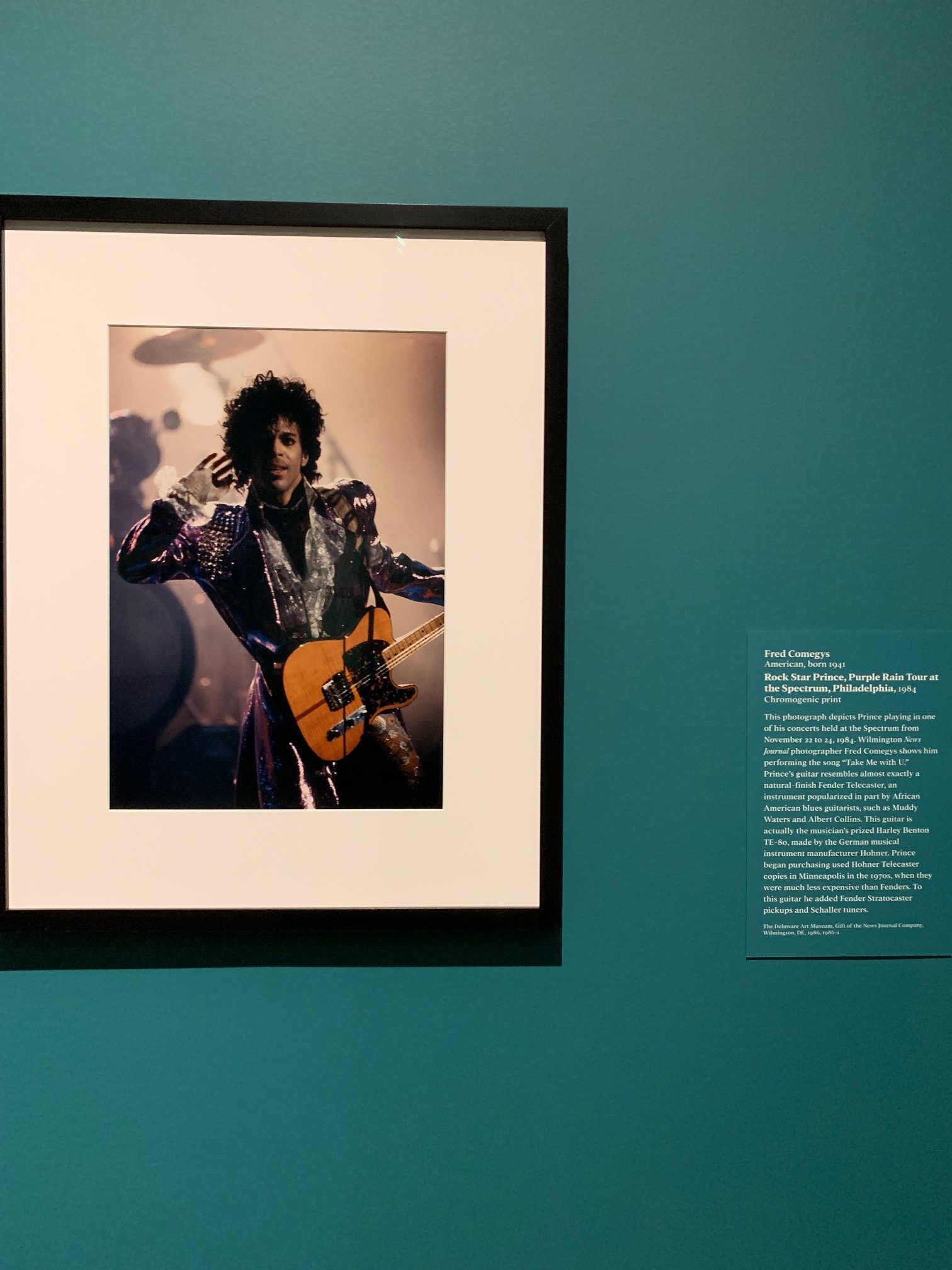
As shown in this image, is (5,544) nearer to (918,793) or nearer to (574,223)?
(574,223)

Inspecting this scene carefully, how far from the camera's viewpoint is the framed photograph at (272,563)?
0.71 meters

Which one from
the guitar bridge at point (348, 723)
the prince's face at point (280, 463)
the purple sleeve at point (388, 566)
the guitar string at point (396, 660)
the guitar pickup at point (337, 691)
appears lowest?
the guitar bridge at point (348, 723)

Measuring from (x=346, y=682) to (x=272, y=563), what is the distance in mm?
123

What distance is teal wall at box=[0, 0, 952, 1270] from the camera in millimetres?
723

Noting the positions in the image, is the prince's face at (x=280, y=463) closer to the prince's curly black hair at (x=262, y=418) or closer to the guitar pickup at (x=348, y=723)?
the prince's curly black hair at (x=262, y=418)

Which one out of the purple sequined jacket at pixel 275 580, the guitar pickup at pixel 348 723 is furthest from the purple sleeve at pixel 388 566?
the guitar pickup at pixel 348 723

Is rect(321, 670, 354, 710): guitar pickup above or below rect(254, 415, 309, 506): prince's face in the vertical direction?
below

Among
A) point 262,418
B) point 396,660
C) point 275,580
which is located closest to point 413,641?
point 396,660

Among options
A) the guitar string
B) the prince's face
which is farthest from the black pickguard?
the prince's face

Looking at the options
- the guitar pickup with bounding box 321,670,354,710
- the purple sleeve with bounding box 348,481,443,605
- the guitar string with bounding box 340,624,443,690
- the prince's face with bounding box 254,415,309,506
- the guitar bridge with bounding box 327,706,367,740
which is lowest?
the guitar bridge with bounding box 327,706,367,740

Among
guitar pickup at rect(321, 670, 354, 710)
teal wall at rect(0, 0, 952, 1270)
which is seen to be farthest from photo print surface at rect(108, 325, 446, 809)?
teal wall at rect(0, 0, 952, 1270)

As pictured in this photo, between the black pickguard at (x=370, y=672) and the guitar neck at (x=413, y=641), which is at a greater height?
the guitar neck at (x=413, y=641)

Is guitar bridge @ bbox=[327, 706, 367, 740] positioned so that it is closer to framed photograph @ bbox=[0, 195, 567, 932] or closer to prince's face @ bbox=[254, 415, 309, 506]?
framed photograph @ bbox=[0, 195, 567, 932]

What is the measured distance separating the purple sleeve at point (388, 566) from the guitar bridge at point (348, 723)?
0.11 m
